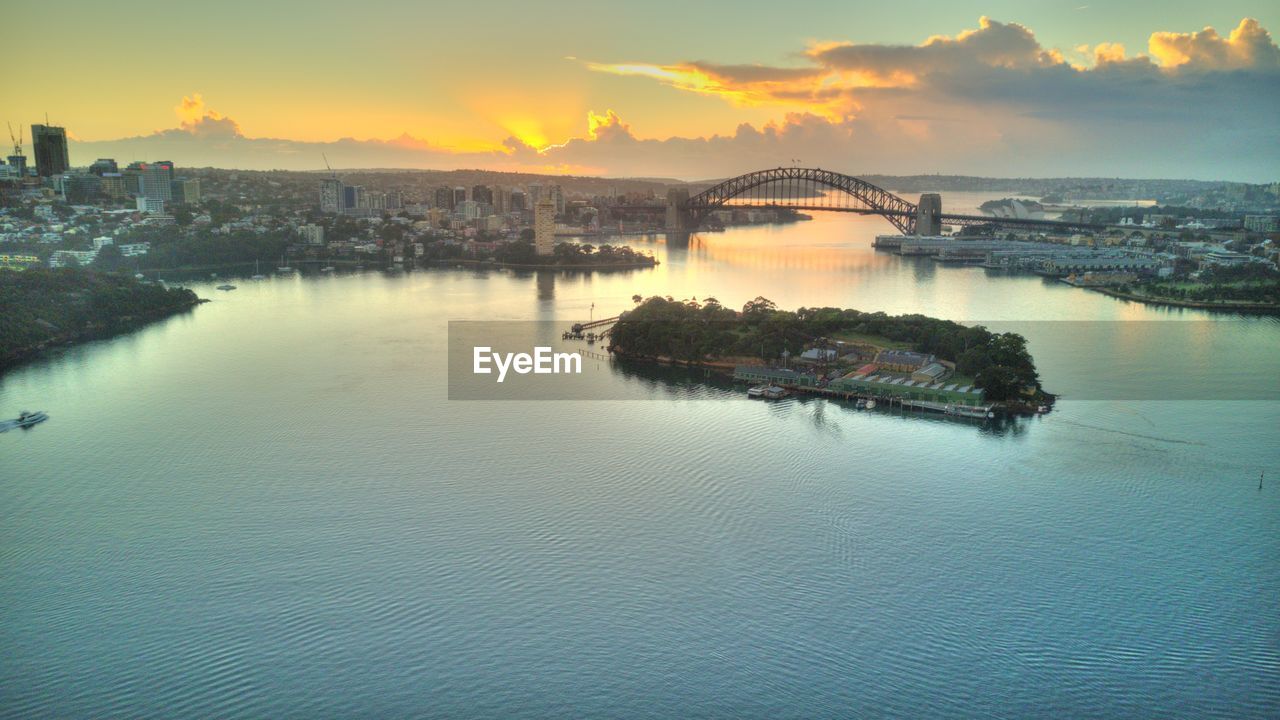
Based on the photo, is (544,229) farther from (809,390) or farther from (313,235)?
(809,390)

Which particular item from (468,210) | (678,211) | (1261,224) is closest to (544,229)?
(678,211)

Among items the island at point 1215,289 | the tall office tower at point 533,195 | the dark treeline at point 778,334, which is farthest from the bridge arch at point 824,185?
the dark treeline at point 778,334

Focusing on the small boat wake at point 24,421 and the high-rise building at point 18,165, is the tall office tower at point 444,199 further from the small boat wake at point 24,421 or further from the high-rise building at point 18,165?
the small boat wake at point 24,421

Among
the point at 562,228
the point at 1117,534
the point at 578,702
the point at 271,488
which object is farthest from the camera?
the point at 562,228

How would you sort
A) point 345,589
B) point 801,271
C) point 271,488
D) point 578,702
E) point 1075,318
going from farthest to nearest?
1. point 801,271
2. point 1075,318
3. point 271,488
4. point 345,589
5. point 578,702

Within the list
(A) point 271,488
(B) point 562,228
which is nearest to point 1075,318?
(A) point 271,488

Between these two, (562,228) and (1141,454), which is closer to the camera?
(1141,454)

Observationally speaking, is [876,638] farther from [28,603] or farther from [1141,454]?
[28,603]

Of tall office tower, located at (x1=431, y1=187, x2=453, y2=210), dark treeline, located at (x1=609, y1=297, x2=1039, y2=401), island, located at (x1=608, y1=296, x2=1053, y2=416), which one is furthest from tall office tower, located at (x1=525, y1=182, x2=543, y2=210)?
island, located at (x1=608, y1=296, x2=1053, y2=416)
